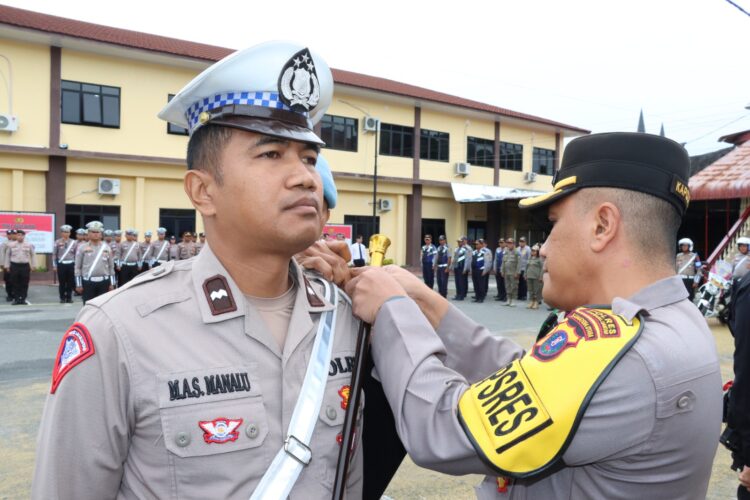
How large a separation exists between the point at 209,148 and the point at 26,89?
17832 millimetres

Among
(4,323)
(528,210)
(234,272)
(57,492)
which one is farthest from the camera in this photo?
(4,323)

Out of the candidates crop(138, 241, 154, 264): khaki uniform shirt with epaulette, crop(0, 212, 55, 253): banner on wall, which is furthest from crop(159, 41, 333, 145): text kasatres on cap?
crop(138, 241, 154, 264): khaki uniform shirt with epaulette

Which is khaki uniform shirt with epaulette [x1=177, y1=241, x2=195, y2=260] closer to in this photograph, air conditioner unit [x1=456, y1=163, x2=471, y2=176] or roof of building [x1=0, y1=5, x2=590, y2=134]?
roof of building [x1=0, y1=5, x2=590, y2=134]

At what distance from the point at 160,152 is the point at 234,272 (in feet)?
59.4

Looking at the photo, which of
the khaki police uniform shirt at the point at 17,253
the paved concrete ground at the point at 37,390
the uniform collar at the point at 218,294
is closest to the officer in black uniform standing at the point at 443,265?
the paved concrete ground at the point at 37,390

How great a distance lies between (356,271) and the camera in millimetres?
2105

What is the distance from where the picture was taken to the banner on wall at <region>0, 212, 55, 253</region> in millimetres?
13836

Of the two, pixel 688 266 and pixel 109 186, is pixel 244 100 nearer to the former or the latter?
pixel 688 266

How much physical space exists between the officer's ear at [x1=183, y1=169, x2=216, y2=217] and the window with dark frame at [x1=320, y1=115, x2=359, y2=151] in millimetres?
20377

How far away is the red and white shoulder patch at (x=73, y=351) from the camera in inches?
53.0

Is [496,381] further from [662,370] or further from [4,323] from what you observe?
[4,323]

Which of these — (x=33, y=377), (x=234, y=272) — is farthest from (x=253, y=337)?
(x=33, y=377)

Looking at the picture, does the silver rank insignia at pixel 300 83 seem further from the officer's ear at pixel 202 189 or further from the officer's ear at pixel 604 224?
the officer's ear at pixel 604 224

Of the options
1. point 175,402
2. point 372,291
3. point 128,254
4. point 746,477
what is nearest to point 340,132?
point 128,254
